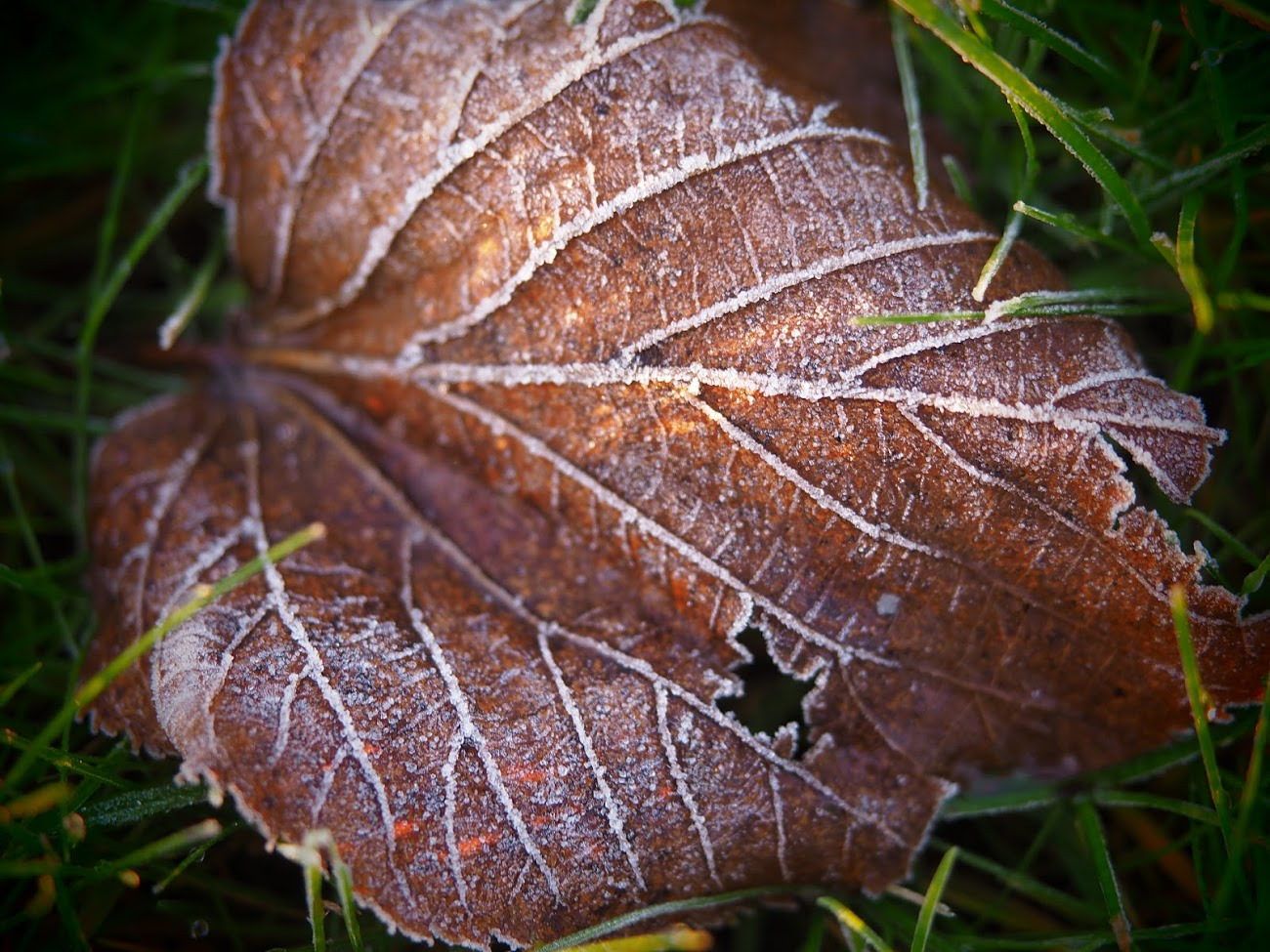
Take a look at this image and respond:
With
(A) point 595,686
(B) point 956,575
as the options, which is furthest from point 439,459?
(B) point 956,575

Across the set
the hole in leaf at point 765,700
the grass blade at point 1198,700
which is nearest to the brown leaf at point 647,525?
the grass blade at point 1198,700

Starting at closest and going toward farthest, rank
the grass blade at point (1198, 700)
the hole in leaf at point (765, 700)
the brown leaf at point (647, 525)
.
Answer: the grass blade at point (1198, 700)
the brown leaf at point (647, 525)
the hole in leaf at point (765, 700)

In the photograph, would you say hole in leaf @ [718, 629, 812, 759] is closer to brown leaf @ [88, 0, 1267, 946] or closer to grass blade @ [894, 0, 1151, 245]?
brown leaf @ [88, 0, 1267, 946]

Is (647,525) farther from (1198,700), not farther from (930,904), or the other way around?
(1198,700)

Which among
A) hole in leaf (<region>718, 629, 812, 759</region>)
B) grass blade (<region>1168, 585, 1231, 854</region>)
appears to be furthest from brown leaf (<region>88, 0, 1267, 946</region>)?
hole in leaf (<region>718, 629, 812, 759</region>)

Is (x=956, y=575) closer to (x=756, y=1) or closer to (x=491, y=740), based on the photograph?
(x=491, y=740)

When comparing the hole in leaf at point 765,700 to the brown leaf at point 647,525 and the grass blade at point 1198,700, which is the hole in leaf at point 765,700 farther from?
the grass blade at point 1198,700

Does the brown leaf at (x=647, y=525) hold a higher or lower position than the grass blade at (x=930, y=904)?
higher
